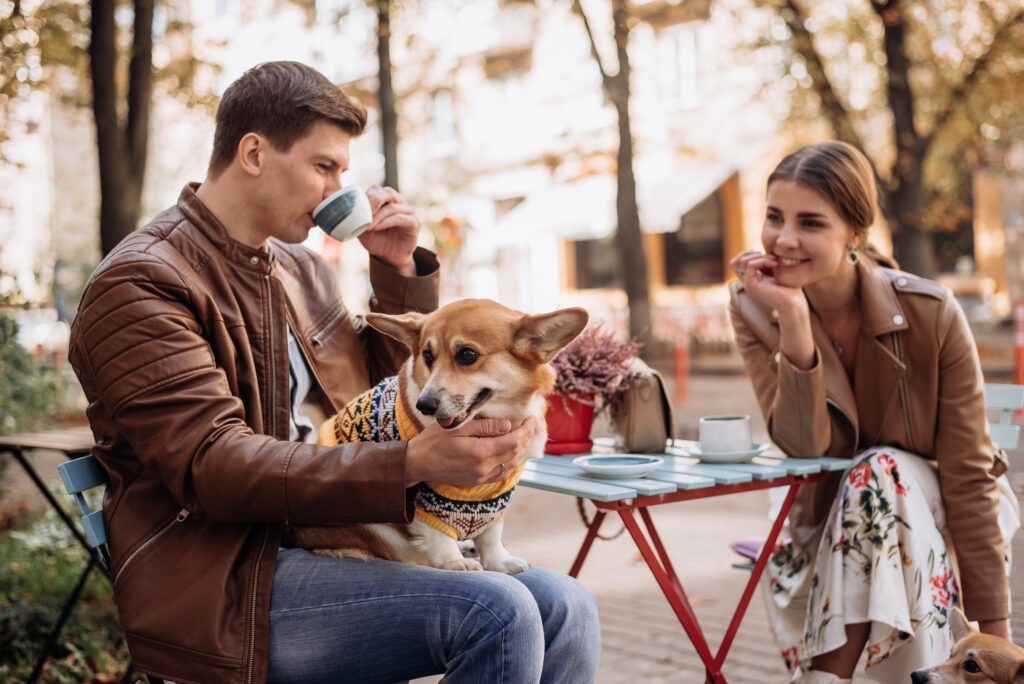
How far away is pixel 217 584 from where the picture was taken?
7.13ft

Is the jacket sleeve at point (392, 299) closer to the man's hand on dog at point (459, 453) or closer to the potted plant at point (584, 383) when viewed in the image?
the potted plant at point (584, 383)

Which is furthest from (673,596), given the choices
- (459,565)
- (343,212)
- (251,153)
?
(251,153)

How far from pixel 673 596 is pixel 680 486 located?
1.37 feet

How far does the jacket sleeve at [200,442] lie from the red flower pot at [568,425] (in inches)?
54.6

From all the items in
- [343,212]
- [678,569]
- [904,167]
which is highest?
[904,167]

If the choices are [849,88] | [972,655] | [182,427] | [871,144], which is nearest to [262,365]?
[182,427]

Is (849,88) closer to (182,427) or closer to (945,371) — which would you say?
(945,371)

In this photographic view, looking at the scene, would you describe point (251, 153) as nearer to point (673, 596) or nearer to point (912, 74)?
→ point (673, 596)

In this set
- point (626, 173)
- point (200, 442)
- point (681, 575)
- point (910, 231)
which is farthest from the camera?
point (626, 173)

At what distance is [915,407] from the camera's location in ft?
10.6

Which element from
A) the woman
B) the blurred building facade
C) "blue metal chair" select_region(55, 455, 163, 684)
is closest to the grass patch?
"blue metal chair" select_region(55, 455, 163, 684)

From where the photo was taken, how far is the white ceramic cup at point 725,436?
3277 mm

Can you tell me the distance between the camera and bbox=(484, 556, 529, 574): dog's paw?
2585mm

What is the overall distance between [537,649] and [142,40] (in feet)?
28.0
